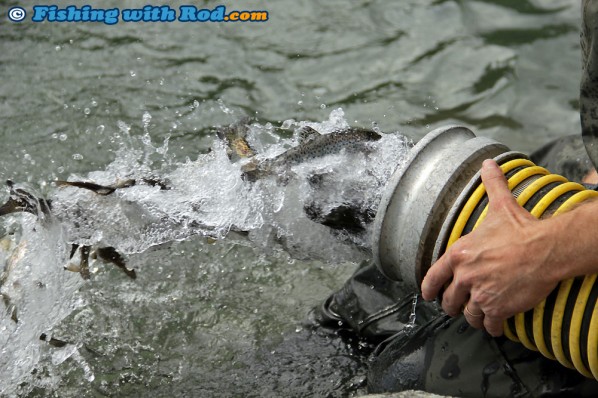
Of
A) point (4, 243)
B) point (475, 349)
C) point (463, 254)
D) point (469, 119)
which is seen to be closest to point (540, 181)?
point (463, 254)

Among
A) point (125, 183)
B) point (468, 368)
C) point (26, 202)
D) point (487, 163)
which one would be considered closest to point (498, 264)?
point (487, 163)

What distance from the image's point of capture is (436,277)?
238 cm

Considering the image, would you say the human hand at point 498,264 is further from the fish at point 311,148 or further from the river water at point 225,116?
the river water at point 225,116

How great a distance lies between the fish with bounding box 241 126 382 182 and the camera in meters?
2.91

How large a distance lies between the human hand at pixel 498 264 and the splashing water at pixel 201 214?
25.6 inches

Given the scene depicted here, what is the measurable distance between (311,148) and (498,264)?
0.90 metres

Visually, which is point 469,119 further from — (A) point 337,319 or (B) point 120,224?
→ (B) point 120,224

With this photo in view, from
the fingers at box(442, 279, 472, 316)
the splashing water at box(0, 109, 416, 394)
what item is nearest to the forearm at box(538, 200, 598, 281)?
the fingers at box(442, 279, 472, 316)

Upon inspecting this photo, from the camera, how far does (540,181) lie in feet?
7.93

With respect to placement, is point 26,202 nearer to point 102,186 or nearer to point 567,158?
point 102,186

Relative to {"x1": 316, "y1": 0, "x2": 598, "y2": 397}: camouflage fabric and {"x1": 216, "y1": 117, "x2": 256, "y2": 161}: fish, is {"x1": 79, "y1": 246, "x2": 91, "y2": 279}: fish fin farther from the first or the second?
{"x1": 316, "y1": 0, "x2": 598, "y2": 397}: camouflage fabric

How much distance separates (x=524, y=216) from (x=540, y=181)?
8.1 inches

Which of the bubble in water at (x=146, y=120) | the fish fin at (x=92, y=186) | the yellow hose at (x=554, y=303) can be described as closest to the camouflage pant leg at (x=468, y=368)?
the yellow hose at (x=554, y=303)

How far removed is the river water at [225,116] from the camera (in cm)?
353
